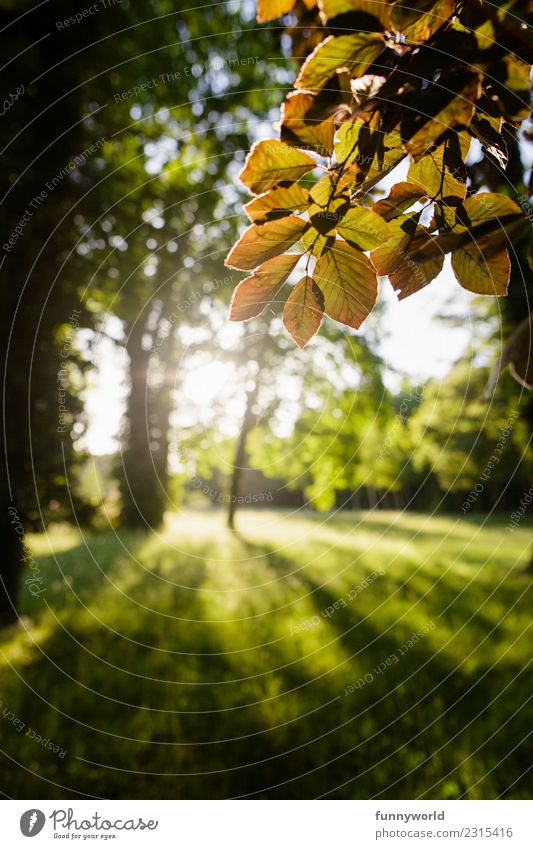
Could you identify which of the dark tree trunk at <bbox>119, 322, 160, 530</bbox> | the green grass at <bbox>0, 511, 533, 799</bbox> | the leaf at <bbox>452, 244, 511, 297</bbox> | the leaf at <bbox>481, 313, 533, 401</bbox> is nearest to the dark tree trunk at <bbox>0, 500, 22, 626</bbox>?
the green grass at <bbox>0, 511, 533, 799</bbox>

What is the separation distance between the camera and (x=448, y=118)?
2.13 feet

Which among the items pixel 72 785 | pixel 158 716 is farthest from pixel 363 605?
pixel 72 785

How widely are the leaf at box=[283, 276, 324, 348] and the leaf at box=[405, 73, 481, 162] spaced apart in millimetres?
278

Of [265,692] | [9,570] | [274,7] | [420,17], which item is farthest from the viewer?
[9,570]

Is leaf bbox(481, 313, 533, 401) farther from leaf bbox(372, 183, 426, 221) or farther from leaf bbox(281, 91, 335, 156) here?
leaf bbox(281, 91, 335, 156)

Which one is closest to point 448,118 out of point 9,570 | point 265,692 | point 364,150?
point 364,150

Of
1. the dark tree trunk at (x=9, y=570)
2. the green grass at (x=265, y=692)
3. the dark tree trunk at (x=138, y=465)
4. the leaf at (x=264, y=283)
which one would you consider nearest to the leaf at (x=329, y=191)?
the leaf at (x=264, y=283)

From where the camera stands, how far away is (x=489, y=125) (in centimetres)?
79

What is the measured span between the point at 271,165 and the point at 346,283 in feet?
0.82

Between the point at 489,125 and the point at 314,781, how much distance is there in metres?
4.12

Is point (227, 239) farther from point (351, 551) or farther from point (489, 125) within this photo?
point (351, 551)

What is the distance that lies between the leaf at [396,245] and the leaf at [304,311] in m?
0.16

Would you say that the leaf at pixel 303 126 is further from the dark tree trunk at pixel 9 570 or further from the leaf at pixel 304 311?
the dark tree trunk at pixel 9 570

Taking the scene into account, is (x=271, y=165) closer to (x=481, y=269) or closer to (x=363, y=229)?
(x=363, y=229)
